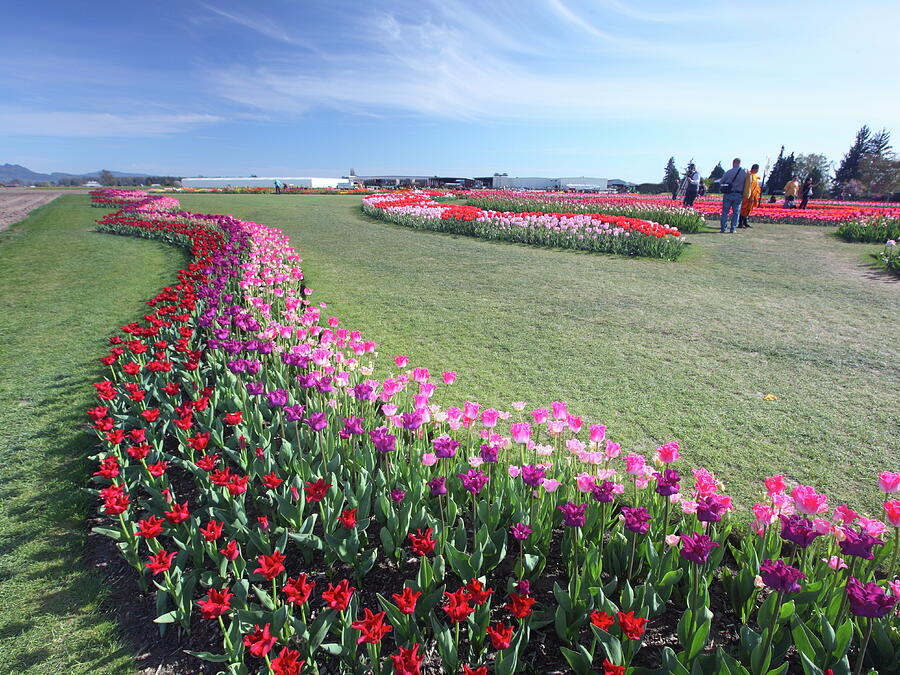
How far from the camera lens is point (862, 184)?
45.7 meters

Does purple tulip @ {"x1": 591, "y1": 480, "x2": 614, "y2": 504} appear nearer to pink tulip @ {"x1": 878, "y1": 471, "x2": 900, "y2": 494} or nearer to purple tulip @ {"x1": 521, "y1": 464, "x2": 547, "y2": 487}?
purple tulip @ {"x1": 521, "y1": 464, "x2": 547, "y2": 487}

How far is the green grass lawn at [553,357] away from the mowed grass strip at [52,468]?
0.04ft

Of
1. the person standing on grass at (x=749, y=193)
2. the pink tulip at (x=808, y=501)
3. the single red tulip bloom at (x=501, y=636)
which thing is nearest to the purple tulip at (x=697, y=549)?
the pink tulip at (x=808, y=501)

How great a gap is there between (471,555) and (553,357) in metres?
3.26

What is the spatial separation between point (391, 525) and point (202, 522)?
1115mm

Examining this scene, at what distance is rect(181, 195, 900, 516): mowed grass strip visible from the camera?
3545 mm

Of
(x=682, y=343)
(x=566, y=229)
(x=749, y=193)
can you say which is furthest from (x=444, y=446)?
(x=749, y=193)

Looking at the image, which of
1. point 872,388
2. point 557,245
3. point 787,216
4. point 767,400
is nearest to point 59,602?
point 767,400

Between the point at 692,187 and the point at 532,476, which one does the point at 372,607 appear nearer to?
the point at 532,476

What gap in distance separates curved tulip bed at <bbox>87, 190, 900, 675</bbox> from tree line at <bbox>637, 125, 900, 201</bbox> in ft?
127

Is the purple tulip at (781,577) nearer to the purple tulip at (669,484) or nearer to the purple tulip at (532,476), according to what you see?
the purple tulip at (669,484)

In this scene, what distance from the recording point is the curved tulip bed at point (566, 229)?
11242 mm

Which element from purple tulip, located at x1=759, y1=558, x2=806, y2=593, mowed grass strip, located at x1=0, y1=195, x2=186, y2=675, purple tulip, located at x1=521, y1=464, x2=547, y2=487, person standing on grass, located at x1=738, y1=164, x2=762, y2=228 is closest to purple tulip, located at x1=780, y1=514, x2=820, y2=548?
purple tulip, located at x1=759, y1=558, x2=806, y2=593

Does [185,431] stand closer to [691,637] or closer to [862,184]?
[691,637]
